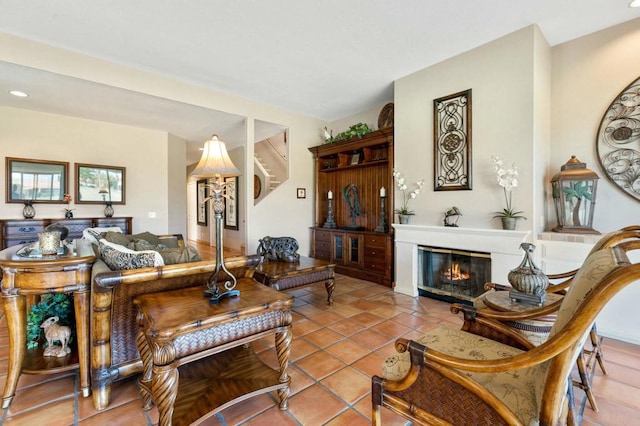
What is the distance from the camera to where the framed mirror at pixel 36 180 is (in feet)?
14.7

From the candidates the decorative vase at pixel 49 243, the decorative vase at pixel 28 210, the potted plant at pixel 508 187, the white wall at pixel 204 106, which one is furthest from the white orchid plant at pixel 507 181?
→ the decorative vase at pixel 28 210

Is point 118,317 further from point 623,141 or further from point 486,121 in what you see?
point 623,141

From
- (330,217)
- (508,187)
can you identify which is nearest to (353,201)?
(330,217)

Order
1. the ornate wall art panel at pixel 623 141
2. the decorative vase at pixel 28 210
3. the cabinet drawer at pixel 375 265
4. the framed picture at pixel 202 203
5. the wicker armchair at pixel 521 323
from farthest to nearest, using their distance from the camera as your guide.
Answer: the framed picture at pixel 202 203, the decorative vase at pixel 28 210, the cabinet drawer at pixel 375 265, the ornate wall art panel at pixel 623 141, the wicker armchair at pixel 521 323

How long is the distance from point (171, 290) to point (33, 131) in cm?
512

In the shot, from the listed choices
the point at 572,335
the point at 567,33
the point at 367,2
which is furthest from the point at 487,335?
the point at 567,33

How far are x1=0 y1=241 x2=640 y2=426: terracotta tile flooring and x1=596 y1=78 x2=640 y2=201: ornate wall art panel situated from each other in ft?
5.27

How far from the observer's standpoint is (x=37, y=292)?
1.63 meters

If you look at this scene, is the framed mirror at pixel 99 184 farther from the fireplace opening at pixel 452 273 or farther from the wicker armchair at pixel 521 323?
the wicker armchair at pixel 521 323

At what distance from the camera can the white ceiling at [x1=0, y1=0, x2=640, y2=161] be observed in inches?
105

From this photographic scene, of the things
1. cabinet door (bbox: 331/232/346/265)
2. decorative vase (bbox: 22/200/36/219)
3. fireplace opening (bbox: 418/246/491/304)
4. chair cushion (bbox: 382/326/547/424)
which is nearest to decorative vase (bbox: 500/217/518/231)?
fireplace opening (bbox: 418/246/491/304)

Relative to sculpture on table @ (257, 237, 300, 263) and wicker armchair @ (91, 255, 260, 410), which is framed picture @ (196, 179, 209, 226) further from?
wicker armchair @ (91, 255, 260, 410)

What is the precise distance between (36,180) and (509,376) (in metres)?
6.67

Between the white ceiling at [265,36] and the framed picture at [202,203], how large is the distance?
494cm
